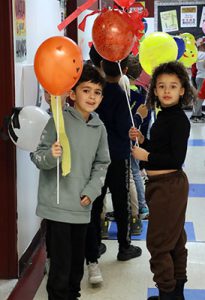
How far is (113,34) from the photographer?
2.30m

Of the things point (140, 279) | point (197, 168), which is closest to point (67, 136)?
point (140, 279)

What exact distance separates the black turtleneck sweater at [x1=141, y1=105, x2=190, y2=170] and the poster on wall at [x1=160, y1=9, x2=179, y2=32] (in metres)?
8.57

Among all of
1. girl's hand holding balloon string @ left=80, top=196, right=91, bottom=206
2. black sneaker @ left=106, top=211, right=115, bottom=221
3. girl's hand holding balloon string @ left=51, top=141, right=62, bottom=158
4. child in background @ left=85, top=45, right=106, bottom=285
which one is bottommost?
black sneaker @ left=106, top=211, right=115, bottom=221

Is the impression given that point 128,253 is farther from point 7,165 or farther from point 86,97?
point 86,97

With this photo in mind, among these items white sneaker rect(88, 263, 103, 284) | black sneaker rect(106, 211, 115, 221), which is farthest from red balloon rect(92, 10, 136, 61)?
black sneaker rect(106, 211, 115, 221)

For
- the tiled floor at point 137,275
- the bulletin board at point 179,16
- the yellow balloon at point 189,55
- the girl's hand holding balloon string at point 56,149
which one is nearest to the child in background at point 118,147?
the tiled floor at point 137,275

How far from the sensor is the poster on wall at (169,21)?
413 inches

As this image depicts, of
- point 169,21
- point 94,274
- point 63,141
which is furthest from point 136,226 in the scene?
point 169,21

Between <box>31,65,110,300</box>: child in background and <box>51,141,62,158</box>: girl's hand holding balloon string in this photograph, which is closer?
<box>51,141,62,158</box>: girl's hand holding balloon string

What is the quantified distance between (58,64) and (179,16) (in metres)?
9.14

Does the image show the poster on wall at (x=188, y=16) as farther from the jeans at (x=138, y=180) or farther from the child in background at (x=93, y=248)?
the child in background at (x=93, y=248)

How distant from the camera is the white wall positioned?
9.16 feet

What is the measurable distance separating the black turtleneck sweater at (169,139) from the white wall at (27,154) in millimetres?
844

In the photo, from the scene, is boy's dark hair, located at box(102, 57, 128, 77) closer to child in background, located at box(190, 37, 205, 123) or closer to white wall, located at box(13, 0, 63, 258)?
white wall, located at box(13, 0, 63, 258)
